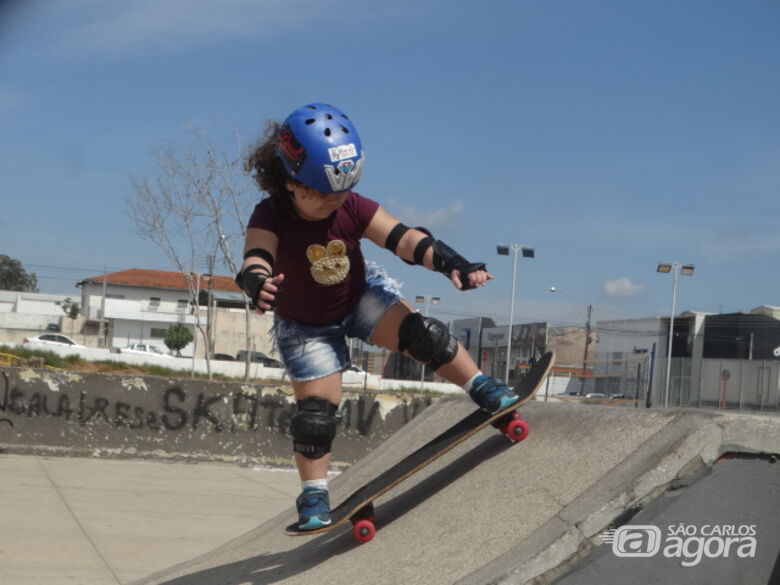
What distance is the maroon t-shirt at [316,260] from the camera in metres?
3.49

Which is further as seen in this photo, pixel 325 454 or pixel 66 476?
pixel 66 476

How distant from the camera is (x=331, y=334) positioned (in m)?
3.62

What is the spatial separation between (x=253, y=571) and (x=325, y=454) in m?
0.60

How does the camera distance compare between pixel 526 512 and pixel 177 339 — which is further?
pixel 177 339

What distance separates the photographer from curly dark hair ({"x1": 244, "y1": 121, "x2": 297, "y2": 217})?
3.51 meters

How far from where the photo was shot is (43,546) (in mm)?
5191

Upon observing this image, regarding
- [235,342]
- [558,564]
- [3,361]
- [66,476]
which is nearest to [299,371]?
[558,564]

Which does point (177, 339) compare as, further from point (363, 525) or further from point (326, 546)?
point (363, 525)

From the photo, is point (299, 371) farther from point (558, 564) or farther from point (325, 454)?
point (558, 564)

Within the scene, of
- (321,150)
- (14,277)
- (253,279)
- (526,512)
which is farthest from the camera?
(14,277)

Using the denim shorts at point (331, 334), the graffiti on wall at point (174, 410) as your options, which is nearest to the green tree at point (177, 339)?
the graffiti on wall at point (174, 410)

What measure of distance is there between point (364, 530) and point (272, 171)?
1.45m

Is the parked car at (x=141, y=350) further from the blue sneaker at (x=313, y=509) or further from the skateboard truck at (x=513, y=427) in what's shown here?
the skateboard truck at (x=513, y=427)

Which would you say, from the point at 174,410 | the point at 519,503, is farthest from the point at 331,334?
the point at 174,410
